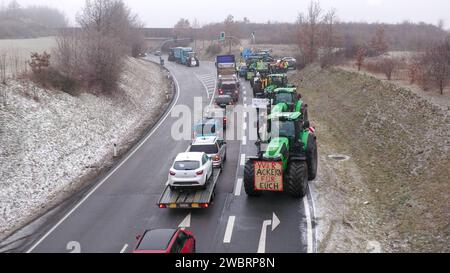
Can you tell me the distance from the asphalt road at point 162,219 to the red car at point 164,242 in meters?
1.79

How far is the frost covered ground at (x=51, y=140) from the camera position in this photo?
819 inches

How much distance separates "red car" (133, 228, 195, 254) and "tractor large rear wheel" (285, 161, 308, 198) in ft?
20.0

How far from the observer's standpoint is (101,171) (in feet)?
80.9

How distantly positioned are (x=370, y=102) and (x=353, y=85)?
22.1ft

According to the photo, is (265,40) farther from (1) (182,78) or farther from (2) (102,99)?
(2) (102,99)

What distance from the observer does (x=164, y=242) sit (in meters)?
13.1

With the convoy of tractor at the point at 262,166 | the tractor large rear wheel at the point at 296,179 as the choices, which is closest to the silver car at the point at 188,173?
the convoy of tractor at the point at 262,166

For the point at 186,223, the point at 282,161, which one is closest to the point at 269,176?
the point at 282,161

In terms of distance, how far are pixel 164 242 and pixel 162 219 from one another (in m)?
5.02

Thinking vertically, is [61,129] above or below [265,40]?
below

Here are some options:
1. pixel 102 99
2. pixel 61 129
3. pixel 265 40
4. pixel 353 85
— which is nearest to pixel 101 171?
pixel 61 129

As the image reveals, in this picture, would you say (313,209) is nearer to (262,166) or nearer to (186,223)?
(262,166)

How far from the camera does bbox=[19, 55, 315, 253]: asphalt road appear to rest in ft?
52.4

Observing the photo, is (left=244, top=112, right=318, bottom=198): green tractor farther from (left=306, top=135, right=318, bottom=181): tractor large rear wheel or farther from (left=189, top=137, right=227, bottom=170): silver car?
(left=189, top=137, right=227, bottom=170): silver car
